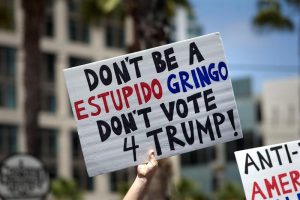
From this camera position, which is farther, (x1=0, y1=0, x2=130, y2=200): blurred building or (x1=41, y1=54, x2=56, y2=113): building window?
(x1=41, y1=54, x2=56, y2=113): building window

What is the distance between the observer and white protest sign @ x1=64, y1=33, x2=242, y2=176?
6316 millimetres

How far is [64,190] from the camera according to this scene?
4912 cm

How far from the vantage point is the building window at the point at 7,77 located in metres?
53.8

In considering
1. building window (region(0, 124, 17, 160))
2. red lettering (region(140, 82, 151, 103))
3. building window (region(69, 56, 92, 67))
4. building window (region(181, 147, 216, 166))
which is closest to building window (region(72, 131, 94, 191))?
building window (region(69, 56, 92, 67))

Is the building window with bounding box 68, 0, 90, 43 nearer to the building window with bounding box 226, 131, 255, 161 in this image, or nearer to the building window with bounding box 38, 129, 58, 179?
→ the building window with bounding box 38, 129, 58, 179

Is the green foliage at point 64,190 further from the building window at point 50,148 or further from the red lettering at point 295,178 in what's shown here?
the red lettering at point 295,178

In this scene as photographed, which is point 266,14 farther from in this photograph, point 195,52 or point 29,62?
point 195,52

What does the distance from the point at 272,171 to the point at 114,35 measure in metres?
57.1

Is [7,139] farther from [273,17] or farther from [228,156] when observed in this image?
[273,17]

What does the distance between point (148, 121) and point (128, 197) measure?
2.48ft

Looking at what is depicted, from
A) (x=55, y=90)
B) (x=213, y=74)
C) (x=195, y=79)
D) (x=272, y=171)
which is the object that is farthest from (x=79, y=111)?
(x=55, y=90)

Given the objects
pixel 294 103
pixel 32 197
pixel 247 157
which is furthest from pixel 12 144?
pixel 247 157

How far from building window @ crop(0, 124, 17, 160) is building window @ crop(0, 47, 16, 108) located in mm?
1275

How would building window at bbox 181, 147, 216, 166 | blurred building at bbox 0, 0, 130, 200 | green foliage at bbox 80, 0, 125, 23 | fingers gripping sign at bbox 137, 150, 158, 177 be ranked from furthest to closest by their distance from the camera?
building window at bbox 181, 147, 216, 166, blurred building at bbox 0, 0, 130, 200, green foliage at bbox 80, 0, 125, 23, fingers gripping sign at bbox 137, 150, 158, 177
